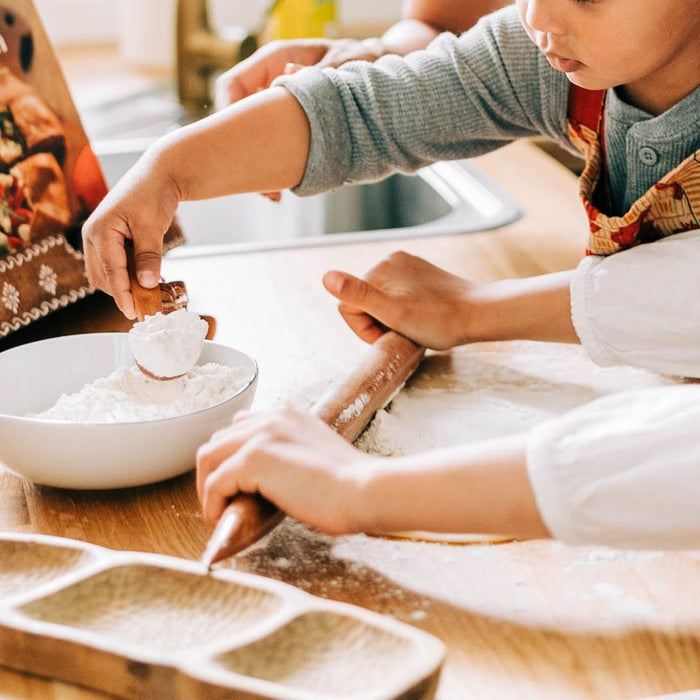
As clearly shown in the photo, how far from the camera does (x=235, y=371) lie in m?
0.81

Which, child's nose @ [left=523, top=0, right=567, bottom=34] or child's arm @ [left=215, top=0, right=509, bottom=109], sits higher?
child's nose @ [left=523, top=0, right=567, bottom=34]

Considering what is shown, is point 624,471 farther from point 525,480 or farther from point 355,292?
point 355,292

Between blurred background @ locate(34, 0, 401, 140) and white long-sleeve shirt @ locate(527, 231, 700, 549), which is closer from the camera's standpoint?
white long-sleeve shirt @ locate(527, 231, 700, 549)

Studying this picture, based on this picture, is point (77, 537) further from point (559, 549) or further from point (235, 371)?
point (559, 549)

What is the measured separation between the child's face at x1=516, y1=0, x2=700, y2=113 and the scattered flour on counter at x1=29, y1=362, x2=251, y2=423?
36cm

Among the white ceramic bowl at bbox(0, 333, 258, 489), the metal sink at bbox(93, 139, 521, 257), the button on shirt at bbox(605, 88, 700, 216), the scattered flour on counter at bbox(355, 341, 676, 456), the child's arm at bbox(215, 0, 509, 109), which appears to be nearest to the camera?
the white ceramic bowl at bbox(0, 333, 258, 489)

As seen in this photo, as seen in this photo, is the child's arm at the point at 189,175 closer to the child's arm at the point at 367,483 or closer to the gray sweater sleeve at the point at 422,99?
the gray sweater sleeve at the point at 422,99

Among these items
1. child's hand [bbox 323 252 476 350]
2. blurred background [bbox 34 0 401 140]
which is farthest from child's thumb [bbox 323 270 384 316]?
blurred background [bbox 34 0 401 140]

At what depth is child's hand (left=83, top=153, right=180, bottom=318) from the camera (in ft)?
2.80

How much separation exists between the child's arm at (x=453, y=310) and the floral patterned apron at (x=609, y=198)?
63 millimetres

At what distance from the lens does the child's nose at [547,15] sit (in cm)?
79

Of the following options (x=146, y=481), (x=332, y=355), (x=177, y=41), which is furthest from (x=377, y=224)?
(x=146, y=481)

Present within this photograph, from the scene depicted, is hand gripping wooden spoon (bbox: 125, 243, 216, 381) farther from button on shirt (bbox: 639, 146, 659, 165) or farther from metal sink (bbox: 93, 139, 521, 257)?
metal sink (bbox: 93, 139, 521, 257)

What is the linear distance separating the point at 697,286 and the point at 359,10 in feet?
6.14
